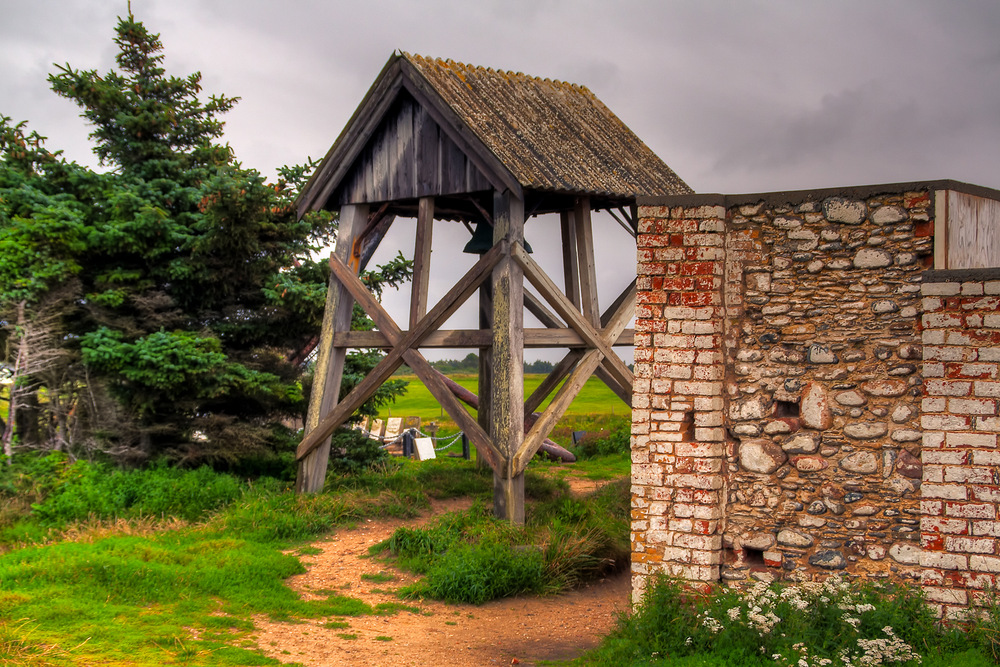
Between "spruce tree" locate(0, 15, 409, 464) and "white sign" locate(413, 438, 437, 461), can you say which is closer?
"spruce tree" locate(0, 15, 409, 464)

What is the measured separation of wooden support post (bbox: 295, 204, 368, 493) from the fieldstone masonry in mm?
6509

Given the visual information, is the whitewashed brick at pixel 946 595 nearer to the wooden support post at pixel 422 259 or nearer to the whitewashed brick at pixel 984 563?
the whitewashed brick at pixel 984 563

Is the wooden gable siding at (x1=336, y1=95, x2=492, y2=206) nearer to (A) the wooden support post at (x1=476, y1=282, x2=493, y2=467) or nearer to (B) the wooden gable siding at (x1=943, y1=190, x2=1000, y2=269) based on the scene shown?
(A) the wooden support post at (x1=476, y1=282, x2=493, y2=467)

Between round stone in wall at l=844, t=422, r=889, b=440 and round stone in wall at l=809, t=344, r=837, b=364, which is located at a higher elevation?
round stone in wall at l=809, t=344, r=837, b=364

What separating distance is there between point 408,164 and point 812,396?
707 cm

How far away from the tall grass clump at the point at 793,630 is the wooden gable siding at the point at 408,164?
6280 mm

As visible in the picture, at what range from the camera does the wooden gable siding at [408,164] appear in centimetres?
1138

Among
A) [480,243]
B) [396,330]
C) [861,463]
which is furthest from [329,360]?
[861,463]

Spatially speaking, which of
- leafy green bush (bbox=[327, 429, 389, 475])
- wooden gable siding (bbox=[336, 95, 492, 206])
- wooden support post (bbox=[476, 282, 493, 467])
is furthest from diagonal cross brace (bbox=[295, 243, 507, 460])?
wooden support post (bbox=[476, 282, 493, 467])

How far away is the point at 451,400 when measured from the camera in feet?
37.0

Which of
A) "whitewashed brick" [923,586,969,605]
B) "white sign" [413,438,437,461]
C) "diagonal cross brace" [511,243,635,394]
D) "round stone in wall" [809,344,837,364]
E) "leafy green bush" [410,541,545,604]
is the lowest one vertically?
"leafy green bush" [410,541,545,604]

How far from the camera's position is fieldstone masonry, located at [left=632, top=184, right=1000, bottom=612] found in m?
5.99

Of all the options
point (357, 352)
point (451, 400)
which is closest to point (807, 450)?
point (451, 400)

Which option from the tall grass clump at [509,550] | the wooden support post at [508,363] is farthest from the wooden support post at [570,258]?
the tall grass clump at [509,550]
